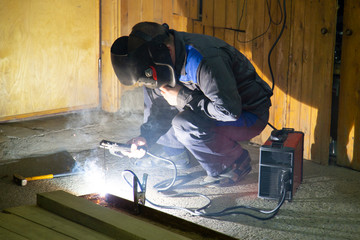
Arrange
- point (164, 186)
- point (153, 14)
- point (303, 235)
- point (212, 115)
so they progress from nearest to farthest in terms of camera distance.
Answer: point (303, 235) < point (212, 115) < point (164, 186) < point (153, 14)

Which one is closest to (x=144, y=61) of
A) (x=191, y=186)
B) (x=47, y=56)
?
(x=191, y=186)

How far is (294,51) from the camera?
13.7 feet

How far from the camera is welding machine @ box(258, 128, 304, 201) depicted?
3.31 metres

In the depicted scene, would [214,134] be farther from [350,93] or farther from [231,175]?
[350,93]

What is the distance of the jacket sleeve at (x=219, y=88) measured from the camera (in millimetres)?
3186

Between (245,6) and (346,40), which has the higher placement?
(245,6)

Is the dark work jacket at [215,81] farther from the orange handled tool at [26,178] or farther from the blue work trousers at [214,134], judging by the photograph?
the orange handled tool at [26,178]

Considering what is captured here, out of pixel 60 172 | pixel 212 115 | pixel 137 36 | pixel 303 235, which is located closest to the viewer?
pixel 303 235

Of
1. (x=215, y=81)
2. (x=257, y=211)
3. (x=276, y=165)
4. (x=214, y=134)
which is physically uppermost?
(x=215, y=81)

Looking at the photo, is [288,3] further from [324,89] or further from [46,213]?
[46,213]

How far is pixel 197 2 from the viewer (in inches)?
201

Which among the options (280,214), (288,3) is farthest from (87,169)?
(288,3)

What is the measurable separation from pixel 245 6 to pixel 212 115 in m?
1.59

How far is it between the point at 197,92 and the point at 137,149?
0.61 m
